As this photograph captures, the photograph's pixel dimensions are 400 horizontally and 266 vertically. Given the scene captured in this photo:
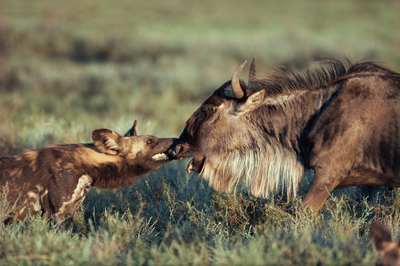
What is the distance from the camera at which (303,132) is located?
4.36m

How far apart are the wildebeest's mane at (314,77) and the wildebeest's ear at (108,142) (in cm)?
190

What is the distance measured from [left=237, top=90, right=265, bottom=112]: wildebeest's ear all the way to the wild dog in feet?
6.45

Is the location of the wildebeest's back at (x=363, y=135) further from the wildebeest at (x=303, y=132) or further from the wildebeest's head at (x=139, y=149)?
the wildebeest's head at (x=139, y=149)

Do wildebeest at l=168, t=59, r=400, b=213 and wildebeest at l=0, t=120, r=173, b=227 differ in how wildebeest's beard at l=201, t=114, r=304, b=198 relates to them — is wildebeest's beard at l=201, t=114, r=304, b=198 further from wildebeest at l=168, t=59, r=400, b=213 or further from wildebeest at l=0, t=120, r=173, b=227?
wildebeest at l=0, t=120, r=173, b=227

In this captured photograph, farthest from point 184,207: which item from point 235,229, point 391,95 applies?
point 391,95

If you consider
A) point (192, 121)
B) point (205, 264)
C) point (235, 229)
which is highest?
point (192, 121)

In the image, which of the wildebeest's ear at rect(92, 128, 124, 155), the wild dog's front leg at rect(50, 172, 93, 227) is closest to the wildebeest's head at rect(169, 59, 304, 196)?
the wildebeest's ear at rect(92, 128, 124, 155)

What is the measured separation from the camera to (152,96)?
13.0 metres

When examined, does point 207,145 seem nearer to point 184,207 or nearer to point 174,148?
point 174,148

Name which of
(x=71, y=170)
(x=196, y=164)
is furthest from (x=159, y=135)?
(x=71, y=170)

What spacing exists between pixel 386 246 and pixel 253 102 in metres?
2.15

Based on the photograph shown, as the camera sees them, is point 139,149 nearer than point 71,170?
No

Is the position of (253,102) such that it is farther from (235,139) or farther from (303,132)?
(303,132)

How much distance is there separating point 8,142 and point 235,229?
15.4ft
